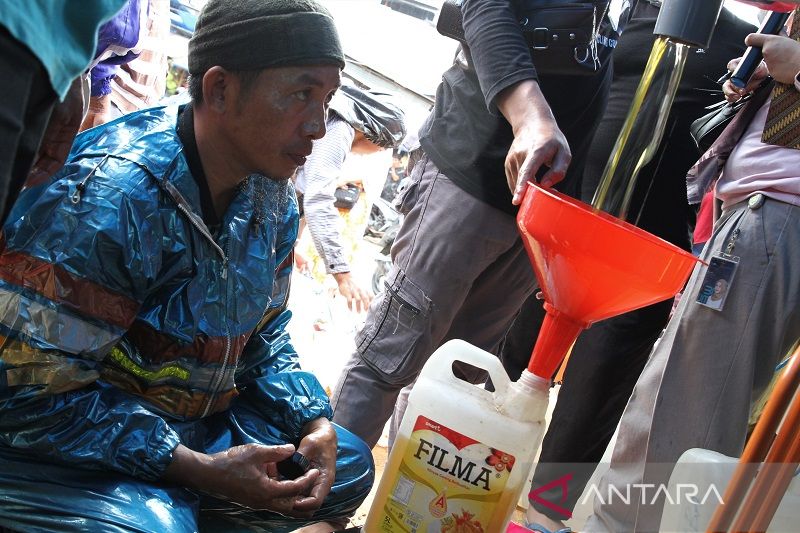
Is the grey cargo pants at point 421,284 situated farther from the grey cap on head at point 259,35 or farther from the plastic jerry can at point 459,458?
the grey cap on head at point 259,35

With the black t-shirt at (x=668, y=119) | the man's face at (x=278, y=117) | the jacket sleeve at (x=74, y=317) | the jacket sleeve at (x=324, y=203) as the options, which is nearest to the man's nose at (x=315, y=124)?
the man's face at (x=278, y=117)

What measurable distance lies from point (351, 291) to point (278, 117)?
232cm

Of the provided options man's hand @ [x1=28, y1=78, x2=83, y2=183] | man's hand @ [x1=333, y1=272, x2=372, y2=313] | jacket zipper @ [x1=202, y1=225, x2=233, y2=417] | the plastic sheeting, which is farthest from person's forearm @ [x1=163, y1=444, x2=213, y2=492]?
the plastic sheeting

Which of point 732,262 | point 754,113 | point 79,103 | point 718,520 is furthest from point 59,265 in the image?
Result: point 754,113

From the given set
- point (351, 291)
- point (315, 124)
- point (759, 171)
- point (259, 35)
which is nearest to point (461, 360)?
point (315, 124)

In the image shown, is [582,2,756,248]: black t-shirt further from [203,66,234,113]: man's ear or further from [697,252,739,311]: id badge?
[203,66,234,113]: man's ear

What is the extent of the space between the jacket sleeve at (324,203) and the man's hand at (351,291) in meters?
0.04

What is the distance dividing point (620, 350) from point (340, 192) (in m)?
3.27

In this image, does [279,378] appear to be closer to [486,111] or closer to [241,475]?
[241,475]

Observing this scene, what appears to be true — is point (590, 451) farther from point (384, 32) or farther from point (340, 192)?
point (384, 32)

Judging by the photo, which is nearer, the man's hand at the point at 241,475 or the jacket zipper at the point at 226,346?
A: the man's hand at the point at 241,475

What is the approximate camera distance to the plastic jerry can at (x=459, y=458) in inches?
68.4

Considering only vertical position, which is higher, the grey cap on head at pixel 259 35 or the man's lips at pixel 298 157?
the grey cap on head at pixel 259 35

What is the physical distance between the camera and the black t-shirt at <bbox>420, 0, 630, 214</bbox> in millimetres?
2094
